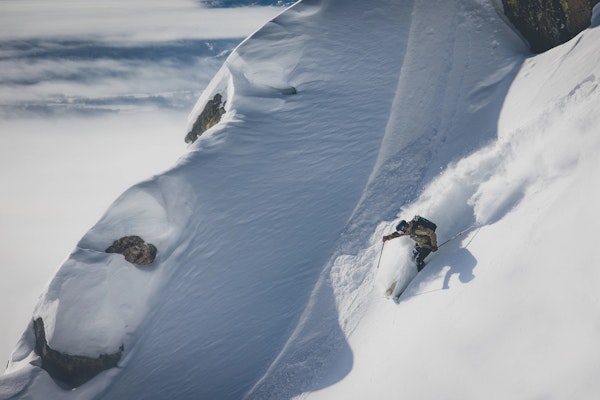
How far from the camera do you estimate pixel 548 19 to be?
10.3 m

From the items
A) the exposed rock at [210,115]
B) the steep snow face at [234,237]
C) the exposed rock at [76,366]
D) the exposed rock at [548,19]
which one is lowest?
the exposed rock at [76,366]

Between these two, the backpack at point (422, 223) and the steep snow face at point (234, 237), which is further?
the steep snow face at point (234, 237)

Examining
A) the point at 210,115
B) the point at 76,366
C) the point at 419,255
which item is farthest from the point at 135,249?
the point at 419,255

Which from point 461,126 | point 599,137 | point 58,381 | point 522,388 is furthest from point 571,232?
point 58,381

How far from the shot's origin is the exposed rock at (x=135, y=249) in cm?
1000

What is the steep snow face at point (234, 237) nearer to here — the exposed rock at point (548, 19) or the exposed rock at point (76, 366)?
the exposed rock at point (76, 366)

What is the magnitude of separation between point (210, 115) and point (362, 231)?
761cm

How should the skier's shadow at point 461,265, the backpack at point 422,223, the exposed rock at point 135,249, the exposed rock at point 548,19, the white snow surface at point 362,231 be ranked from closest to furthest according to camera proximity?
the white snow surface at point 362,231, the skier's shadow at point 461,265, the backpack at point 422,223, the exposed rock at point 548,19, the exposed rock at point 135,249

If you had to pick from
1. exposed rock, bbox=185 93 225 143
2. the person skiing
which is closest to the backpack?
the person skiing

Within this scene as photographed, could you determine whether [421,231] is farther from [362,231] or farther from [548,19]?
[548,19]

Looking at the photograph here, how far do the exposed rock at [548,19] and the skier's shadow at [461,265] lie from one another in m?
7.14

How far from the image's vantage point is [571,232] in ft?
19.1

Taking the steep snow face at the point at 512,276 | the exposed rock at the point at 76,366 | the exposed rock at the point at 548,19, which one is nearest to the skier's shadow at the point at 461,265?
the steep snow face at the point at 512,276

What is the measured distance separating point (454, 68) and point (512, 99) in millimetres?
2354
